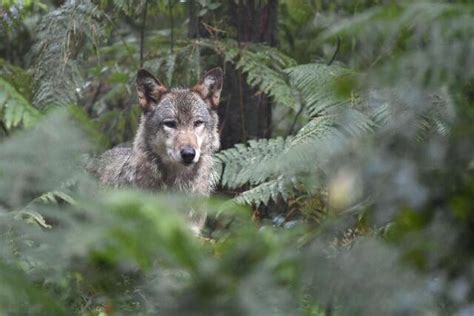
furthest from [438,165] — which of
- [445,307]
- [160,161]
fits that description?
[160,161]

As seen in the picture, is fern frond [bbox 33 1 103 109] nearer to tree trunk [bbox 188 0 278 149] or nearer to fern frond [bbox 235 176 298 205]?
tree trunk [bbox 188 0 278 149]

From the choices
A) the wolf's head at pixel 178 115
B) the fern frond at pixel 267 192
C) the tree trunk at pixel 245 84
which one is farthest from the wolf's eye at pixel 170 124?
A: the fern frond at pixel 267 192

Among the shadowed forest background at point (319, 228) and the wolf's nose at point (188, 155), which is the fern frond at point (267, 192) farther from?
the shadowed forest background at point (319, 228)

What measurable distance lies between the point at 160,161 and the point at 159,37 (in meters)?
1.50

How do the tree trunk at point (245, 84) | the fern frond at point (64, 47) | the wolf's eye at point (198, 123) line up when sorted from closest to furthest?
the fern frond at point (64, 47) < the wolf's eye at point (198, 123) < the tree trunk at point (245, 84)

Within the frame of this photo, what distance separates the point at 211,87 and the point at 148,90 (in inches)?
22.3

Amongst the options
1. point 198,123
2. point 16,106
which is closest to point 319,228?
point 16,106

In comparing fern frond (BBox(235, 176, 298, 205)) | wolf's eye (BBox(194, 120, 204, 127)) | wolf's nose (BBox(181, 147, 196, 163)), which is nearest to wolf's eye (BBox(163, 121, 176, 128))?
wolf's eye (BBox(194, 120, 204, 127))

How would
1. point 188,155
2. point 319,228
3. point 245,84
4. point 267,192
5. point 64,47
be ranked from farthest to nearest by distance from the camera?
point 245,84
point 188,155
point 64,47
point 267,192
point 319,228

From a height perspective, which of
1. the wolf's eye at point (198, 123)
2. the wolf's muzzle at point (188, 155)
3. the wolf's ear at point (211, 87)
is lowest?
the wolf's muzzle at point (188, 155)

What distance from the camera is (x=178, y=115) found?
27.5 feet

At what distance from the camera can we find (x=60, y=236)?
6.24 feet

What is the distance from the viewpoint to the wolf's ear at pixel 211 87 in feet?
26.5

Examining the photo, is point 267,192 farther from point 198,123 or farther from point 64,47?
point 198,123
